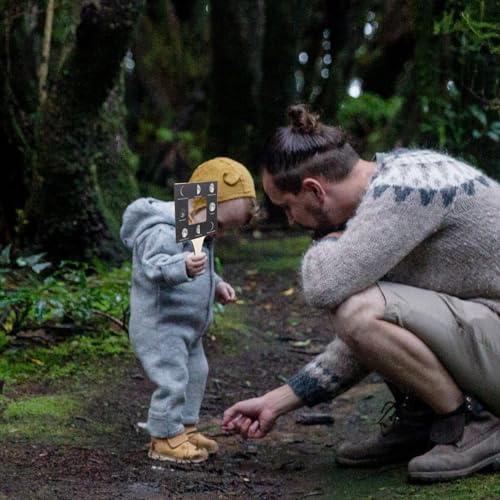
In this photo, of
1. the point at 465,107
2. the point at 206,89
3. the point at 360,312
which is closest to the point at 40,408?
the point at 360,312

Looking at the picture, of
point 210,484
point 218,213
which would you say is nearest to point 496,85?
point 218,213

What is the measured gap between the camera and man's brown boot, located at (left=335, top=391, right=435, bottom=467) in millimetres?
3201

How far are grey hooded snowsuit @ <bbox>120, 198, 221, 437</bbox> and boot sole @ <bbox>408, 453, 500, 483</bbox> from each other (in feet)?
2.90

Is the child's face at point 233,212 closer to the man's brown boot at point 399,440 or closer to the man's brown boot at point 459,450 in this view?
the man's brown boot at point 399,440

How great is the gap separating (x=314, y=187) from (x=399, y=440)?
923mm

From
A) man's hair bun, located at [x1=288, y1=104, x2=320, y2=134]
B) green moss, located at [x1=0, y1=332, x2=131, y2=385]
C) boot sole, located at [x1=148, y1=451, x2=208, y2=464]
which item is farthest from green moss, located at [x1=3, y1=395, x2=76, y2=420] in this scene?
man's hair bun, located at [x1=288, y1=104, x2=320, y2=134]

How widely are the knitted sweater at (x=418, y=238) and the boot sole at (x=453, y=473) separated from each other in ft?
1.53

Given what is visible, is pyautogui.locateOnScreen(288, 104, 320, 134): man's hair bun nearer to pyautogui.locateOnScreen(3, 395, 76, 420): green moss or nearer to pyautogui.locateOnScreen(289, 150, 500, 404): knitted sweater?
pyautogui.locateOnScreen(289, 150, 500, 404): knitted sweater

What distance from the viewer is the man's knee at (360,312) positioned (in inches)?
112

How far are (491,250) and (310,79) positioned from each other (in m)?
7.66

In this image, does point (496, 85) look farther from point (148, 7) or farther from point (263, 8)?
point (148, 7)

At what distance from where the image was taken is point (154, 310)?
3.33m

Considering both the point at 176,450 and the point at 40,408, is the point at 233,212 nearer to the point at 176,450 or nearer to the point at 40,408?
the point at 176,450

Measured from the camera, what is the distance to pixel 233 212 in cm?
336
